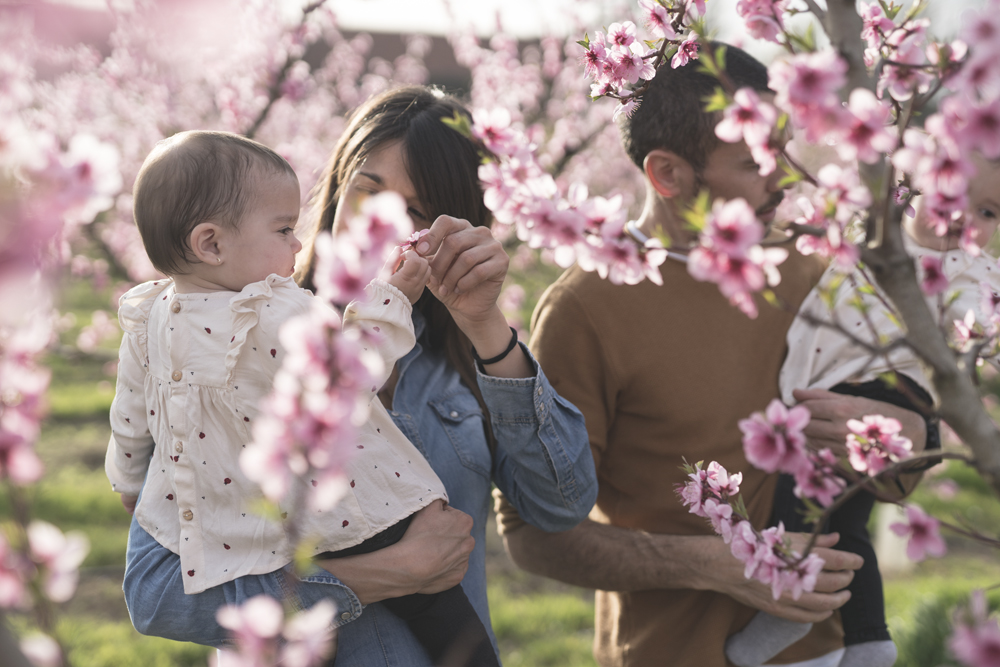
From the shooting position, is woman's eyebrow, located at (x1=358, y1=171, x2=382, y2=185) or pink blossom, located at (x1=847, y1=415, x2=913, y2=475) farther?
woman's eyebrow, located at (x1=358, y1=171, x2=382, y2=185)

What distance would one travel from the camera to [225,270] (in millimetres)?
1478

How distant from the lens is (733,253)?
0.82 m

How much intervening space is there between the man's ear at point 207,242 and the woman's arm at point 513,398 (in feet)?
1.35

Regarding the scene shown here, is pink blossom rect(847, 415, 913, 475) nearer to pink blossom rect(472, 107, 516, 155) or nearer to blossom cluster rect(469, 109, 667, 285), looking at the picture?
blossom cluster rect(469, 109, 667, 285)

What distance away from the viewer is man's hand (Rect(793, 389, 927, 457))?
70.1 inches

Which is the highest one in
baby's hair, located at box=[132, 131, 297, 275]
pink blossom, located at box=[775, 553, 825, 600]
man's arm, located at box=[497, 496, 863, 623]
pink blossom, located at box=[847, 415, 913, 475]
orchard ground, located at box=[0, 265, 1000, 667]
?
baby's hair, located at box=[132, 131, 297, 275]

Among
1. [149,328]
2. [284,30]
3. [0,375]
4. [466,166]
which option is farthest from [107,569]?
[0,375]

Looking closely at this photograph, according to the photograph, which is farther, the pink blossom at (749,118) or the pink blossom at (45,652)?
the pink blossom at (749,118)

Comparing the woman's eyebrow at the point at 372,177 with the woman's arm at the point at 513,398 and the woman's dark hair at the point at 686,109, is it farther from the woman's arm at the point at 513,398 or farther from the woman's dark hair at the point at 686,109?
the woman's dark hair at the point at 686,109

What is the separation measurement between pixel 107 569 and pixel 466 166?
13.6 feet

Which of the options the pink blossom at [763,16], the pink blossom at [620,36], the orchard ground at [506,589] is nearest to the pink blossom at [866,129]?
the pink blossom at [763,16]

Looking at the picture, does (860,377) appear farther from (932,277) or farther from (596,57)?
(596,57)

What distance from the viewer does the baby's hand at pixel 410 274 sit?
4.58ft

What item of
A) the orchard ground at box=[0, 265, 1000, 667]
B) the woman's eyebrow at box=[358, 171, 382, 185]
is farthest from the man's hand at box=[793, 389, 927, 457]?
the orchard ground at box=[0, 265, 1000, 667]
